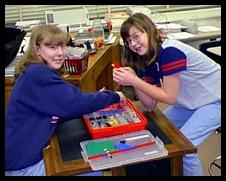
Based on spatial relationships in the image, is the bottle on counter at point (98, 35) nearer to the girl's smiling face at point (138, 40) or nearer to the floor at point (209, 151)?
the floor at point (209, 151)

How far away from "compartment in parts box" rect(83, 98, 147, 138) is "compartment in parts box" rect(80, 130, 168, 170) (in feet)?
0.09

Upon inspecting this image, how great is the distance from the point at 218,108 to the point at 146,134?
52cm

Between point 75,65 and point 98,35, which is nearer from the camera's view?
point 75,65

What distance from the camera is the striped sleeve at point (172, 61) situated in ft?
5.23

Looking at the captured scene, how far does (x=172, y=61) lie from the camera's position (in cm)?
159

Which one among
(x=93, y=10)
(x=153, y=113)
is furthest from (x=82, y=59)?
(x=93, y=10)

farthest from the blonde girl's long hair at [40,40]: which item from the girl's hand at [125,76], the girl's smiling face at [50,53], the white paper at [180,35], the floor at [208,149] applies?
the white paper at [180,35]

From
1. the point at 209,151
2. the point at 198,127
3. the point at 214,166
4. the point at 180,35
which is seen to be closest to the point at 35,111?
the point at 198,127

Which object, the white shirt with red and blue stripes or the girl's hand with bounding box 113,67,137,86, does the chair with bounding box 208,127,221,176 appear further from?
the girl's hand with bounding box 113,67,137,86

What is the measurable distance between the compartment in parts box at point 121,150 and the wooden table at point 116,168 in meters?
0.03

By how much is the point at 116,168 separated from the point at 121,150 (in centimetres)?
7

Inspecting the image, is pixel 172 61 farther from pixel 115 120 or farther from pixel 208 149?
pixel 208 149

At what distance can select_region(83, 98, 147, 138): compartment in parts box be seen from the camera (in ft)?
4.65

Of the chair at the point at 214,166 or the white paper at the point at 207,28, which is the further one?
the white paper at the point at 207,28
